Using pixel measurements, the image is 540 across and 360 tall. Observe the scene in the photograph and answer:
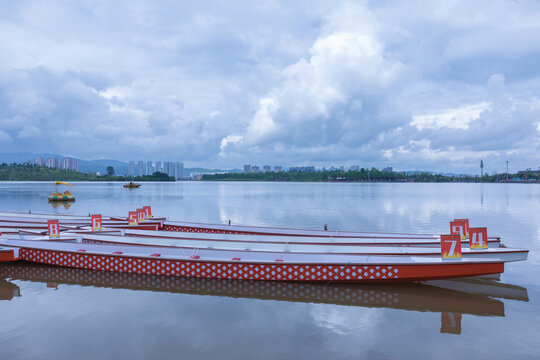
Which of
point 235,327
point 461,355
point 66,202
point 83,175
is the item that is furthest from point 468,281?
point 83,175

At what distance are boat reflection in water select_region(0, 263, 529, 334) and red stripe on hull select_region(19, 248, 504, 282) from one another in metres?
0.26

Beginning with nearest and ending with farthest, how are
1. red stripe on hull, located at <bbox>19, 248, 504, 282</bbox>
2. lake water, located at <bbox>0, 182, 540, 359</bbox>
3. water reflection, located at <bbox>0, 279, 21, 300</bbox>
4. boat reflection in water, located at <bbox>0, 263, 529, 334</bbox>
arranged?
lake water, located at <bbox>0, 182, 540, 359</bbox> < boat reflection in water, located at <bbox>0, 263, 529, 334</bbox> < red stripe on hull, located at <bbox>19, 248, 504, 282</bbox> < water reflection, located at <bbox>0, 279, 21, 300</bbox>

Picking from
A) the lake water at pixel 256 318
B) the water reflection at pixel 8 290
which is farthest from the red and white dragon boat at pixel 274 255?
the water reflection at pixel 8 290

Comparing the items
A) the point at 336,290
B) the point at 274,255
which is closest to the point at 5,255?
the point at 274,255

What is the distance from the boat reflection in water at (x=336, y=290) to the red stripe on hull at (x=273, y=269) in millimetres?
259

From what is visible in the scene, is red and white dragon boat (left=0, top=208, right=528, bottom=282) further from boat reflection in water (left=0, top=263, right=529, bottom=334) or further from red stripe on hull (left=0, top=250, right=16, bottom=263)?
boat reflection in water (left=0, top=263, right=529, bottom=334)

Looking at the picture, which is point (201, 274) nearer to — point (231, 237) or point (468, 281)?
point (231, 237)

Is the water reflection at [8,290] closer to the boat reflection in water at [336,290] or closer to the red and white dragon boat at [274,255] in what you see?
the boat reflection in water at [336,290]

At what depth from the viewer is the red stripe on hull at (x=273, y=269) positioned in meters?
8.71

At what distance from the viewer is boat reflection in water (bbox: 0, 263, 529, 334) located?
8320 mm

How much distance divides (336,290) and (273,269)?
5.60 ft

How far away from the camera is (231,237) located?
13406mm

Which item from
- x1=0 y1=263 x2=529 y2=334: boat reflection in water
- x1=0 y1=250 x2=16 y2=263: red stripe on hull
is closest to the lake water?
Result: x1=0 y1=263 x2=529 y2=334: boat reflection in water

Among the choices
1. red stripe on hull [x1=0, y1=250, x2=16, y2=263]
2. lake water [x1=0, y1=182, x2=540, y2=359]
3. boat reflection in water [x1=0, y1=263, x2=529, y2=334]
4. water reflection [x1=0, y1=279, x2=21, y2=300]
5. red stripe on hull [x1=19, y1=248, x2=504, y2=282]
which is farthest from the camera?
red stripe on hull [x1=0, y1=250, x2=16, y2=263]
